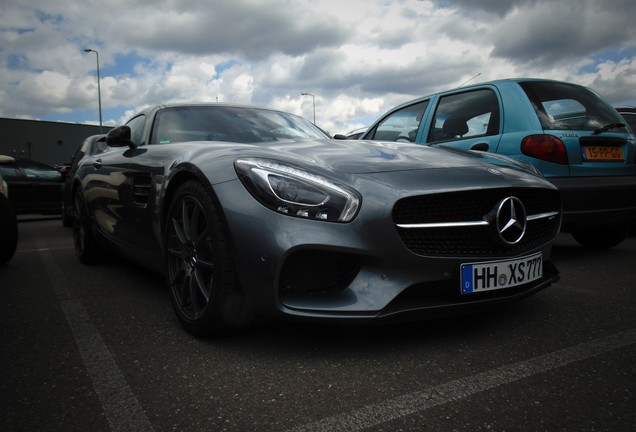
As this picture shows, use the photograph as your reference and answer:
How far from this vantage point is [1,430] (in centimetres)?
154

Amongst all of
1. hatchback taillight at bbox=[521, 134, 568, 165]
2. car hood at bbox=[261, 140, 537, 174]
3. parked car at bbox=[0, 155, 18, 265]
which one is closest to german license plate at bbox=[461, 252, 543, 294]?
car hood at bbox=[261, 140, 537, 174]

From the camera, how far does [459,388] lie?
1.74 m

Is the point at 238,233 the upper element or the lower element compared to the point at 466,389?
upper

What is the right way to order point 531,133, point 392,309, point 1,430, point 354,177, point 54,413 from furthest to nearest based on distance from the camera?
point 531,133 → point 354,177 → point 392,309 → point 54,413 → point 1,430

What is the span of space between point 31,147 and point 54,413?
3335 cm

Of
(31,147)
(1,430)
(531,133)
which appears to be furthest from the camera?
(31,147)

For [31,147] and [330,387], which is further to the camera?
[31,147]

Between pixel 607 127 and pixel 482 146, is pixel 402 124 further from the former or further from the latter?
pixel 607 127

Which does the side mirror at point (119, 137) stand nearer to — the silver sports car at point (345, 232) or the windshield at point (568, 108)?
the silver sports car at point (345, 232)

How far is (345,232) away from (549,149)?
2392 mm

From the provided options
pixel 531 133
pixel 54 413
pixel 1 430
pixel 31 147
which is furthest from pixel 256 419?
pixel 31 147

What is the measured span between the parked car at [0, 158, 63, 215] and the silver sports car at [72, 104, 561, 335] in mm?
8425

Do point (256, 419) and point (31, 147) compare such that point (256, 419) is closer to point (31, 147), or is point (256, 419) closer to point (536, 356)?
point (536, 356)

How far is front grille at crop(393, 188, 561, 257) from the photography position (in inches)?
81.1
